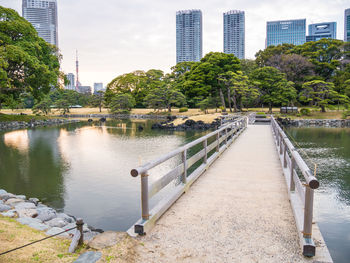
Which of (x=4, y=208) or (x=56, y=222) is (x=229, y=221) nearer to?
(x=56, y=222)

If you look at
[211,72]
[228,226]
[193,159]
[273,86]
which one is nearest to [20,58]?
[211,72]

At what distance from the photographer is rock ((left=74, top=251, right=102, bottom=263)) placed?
3.34 m

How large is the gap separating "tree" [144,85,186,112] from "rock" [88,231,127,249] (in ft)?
166

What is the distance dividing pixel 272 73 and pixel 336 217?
41.9m

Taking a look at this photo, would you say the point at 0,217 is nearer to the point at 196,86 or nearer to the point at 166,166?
the point at 166,166

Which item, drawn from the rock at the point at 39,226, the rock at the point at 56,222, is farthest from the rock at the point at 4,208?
the rock at the point at 39,226

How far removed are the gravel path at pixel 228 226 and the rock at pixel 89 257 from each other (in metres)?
0.48

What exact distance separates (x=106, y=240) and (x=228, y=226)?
1.71 meters

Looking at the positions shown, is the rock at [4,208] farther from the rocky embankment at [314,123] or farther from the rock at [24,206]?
the rocky embankment at [314,123]

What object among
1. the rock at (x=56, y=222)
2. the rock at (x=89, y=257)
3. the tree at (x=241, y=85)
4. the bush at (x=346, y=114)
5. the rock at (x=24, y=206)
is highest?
the tree at (x=241, y=85)

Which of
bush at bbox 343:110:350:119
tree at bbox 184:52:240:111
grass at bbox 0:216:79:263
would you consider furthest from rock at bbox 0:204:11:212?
bush at bbox 343:110:350:119

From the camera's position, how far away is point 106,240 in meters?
3.76

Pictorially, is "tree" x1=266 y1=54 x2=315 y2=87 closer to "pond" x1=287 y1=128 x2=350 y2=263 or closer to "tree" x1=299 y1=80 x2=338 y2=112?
"tree" x1=299 y1=80 x2=338 y2=112

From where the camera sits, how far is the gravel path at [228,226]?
354 cm
